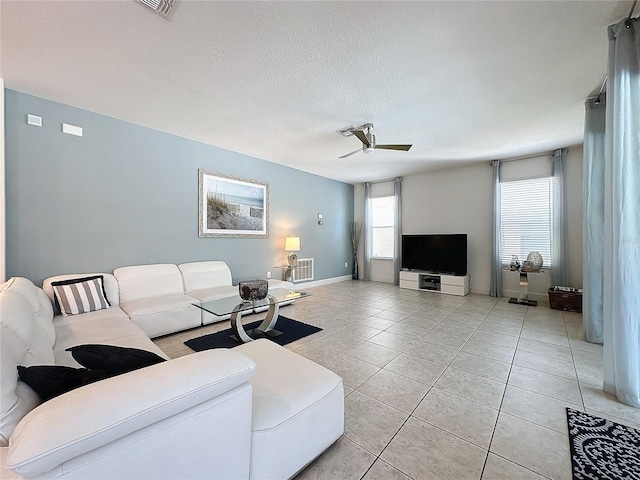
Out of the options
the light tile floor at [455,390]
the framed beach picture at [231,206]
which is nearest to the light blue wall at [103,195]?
the framed beach picture at [231,206]

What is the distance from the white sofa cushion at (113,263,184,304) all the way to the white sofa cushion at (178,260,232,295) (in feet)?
0.32

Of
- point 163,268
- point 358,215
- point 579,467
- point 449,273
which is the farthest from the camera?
point 358,215

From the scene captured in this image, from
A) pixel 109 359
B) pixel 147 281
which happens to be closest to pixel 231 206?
pixel 147 281

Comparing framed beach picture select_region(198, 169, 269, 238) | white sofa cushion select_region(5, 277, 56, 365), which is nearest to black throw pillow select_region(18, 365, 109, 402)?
white sofa cushion select_region(5, 277, 56, 365)

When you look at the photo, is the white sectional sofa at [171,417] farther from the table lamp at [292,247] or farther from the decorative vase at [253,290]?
the table lamp at [292,247]

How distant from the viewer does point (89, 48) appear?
Answer: 211 centimetres

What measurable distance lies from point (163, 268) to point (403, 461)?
141 inches

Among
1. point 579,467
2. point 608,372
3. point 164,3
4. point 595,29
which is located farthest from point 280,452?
point 595,29

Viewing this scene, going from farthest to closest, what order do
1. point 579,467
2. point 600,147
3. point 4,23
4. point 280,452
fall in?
point 600,147 → point 4,23 → point 579,467 → point 280,452

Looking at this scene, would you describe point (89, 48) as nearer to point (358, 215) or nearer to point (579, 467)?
point (579, 467)

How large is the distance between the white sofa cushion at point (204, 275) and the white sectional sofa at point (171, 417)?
2.08 meters

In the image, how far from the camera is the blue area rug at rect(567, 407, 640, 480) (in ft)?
4.35

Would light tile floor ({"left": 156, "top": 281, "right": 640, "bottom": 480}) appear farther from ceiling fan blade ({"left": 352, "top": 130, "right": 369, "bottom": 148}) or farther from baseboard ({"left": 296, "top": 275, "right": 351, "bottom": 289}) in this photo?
ceiling fan blade ({"left": 352, "top": 130, "right": 369, "bottom": 148})

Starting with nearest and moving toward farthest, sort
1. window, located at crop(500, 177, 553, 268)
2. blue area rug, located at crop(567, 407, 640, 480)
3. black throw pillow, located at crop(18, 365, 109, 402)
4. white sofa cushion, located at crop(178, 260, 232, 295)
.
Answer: black throw pillow, located at crop(18, 365, 109, 402), blue area rug, located at crop(567, 407, 640, 480), white sofa cushion, located at crop(178, 260, 232, 295), window, located at crop(500, 177, 553, 268)
